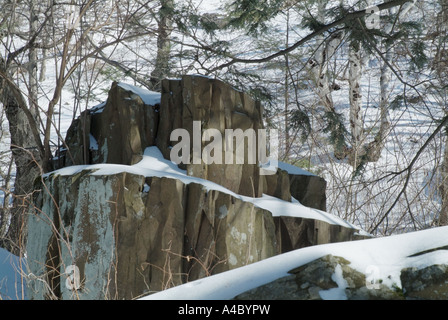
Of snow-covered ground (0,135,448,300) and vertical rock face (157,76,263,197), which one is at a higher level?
vertical rock face (157,76,263,197)

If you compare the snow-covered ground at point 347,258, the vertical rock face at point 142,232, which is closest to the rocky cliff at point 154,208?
the vertical rock face at point 142,232

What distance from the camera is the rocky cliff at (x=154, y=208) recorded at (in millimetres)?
3396

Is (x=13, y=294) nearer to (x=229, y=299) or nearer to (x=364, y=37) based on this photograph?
(x=229, y=299)

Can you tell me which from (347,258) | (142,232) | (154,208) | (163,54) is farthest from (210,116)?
(163,54)

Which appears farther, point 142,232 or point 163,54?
point 163,54

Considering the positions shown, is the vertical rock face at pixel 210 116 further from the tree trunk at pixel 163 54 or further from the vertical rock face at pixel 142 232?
the tree trunk at pixel 163 54

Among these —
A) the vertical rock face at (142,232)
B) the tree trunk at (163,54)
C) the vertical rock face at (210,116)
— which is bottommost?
the vertical rock face at (142,232)

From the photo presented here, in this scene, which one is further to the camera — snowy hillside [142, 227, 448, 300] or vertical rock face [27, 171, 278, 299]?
vertical rock face [27, 171, 278, 299]

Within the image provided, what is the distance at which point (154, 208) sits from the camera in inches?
136

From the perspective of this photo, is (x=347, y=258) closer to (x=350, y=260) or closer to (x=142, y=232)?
(x=350, y=260)

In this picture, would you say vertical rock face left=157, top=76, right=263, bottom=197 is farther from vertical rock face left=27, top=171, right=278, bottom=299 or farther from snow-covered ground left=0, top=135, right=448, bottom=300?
snow-covered ground left=0, top=135, right=448, bottom=300

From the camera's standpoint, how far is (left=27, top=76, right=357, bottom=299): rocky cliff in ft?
11.1

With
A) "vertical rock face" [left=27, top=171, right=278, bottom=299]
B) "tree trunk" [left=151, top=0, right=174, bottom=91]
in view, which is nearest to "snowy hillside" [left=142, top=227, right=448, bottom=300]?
"vertical rock face" [left=27, top=171, right=278, bottom=299]
